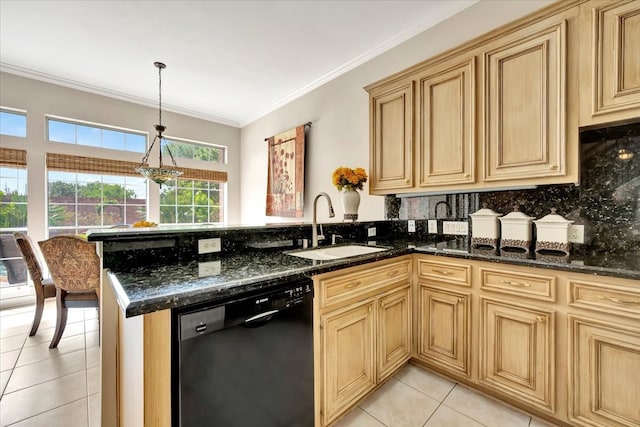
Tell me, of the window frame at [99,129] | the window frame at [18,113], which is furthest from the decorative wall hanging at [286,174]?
the window frame at [18,113]

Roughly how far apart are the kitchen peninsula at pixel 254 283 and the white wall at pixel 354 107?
1.15 metres

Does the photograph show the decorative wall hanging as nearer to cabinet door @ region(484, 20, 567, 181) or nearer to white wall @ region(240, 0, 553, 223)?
white wall @ region(240, 0, 553, 223)

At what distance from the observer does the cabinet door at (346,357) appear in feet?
4.36

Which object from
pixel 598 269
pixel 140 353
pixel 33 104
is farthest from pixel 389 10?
pixel 33 104

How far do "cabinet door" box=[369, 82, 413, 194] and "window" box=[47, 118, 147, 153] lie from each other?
3.74 m

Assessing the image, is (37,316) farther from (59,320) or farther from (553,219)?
(553,219)

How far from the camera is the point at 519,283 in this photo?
4.83 feet

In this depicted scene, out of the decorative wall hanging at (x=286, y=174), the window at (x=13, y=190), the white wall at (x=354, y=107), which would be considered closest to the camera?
the white wall at (x=354, y=107)

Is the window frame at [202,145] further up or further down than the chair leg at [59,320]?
further up

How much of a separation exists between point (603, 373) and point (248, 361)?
5.36 feet

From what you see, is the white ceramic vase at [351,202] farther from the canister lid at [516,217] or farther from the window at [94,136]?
the window at [94,136]

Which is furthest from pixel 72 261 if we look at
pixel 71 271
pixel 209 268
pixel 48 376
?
pixel 209 268

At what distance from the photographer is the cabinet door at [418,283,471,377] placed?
5.55ft

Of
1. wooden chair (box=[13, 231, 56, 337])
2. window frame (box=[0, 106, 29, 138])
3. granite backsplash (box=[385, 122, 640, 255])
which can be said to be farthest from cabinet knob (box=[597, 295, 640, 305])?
window frame (box=[0, 106, 29, 138])
